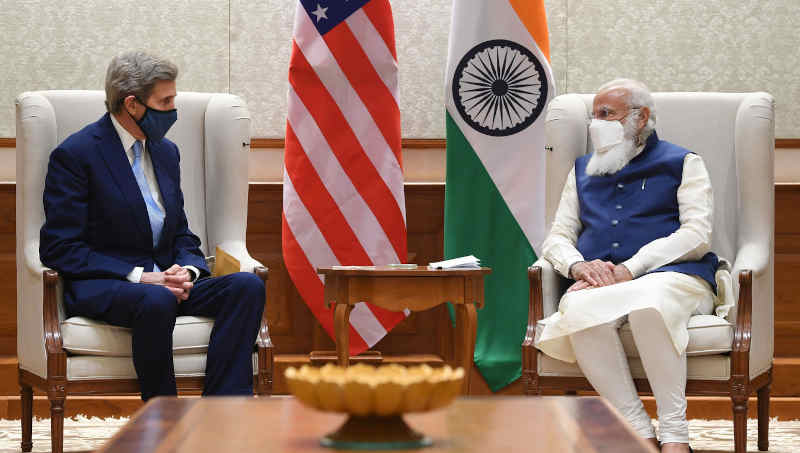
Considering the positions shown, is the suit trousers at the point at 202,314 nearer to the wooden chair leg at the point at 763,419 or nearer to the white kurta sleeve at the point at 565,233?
the white kurta sleeve at the point at 565,233

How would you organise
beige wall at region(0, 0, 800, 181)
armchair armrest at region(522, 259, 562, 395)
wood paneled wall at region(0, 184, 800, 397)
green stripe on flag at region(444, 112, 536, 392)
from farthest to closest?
beige wall at region(0, 0, 800, 181)
wood paneled wall at region(0, 184, 800, 397)
green stripe on flag at region(444, 112, 536, 392)
armchair armrest at region(522, 259, 562, 395)

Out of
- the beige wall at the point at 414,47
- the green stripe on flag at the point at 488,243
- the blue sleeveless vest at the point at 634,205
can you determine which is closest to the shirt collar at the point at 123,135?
the beige wall at the point at 414,47

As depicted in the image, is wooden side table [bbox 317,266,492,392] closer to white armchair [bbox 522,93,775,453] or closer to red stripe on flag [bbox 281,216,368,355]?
white armchair [bbox 522,93,775,453]

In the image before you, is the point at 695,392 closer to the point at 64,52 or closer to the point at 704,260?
the point at 704,260

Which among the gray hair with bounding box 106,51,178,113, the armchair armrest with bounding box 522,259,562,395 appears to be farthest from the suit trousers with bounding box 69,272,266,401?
the armchair armrest with bounding box 522,259,562,395

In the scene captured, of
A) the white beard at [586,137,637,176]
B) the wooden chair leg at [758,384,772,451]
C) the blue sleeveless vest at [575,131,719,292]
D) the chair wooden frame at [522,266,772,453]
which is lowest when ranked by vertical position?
the wooden chair leg at [758,384,772,451]

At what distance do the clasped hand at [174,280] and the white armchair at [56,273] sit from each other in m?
0.09

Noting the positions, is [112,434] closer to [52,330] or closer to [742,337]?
[52,330]

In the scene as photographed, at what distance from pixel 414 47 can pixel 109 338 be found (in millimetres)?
2267

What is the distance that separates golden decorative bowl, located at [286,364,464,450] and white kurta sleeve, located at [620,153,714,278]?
184cm

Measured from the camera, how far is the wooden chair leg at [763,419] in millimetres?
3463

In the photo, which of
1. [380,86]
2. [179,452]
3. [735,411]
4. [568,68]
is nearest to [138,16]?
[380,86]

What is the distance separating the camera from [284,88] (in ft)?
15.3

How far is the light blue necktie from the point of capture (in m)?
3.32
